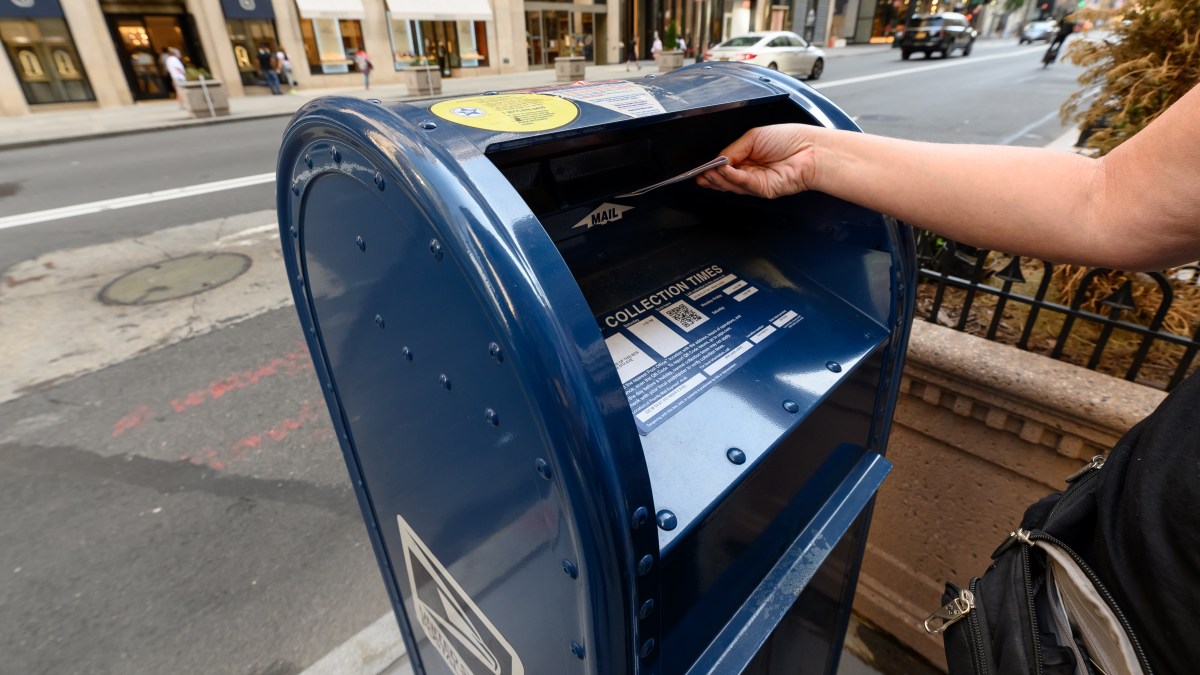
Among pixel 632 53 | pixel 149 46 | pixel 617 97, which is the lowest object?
pixel 632 53

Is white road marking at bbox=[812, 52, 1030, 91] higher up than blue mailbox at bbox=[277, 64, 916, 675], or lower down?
lower down

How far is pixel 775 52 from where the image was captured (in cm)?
1616

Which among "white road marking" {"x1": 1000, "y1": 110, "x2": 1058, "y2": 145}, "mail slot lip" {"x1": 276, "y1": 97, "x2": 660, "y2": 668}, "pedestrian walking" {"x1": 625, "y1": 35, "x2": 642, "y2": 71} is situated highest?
"mail slot lip" {"x1": 276, "y1": 97, "x2": 660, "y2": 668}

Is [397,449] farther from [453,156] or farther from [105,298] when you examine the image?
[105,298]

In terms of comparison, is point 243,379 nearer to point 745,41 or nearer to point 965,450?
point 965,450

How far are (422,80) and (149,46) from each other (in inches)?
271

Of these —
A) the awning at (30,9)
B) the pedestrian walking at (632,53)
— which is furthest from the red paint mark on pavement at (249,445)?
the pedestrian walking at (632,53)

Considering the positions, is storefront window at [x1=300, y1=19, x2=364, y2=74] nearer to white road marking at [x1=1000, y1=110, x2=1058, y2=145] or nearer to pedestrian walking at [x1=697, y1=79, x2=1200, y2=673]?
white road marking at [x1=1000, y1=110, x2=1058, y2=145]

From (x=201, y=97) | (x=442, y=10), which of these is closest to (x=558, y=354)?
(x=201, y=97)

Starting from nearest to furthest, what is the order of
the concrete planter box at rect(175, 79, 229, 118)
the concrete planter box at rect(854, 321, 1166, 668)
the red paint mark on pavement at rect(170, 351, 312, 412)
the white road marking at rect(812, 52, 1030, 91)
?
the concrete planter box at rect(854, 321, 1166, 668) → the red paint mark on pavement at rect(170, 351, 312, 412) → the concrete planter box at rect(175, 79, 229, 118) → the white road marking at rect(812, 52, 1030, 91)

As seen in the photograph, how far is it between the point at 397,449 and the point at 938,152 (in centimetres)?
109

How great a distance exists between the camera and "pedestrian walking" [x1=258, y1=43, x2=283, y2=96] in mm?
16000

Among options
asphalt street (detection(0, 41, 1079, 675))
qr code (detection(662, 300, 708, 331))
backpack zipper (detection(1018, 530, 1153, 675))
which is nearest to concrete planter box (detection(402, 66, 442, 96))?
asphalt street (detection(0, 41, 1079, 675))

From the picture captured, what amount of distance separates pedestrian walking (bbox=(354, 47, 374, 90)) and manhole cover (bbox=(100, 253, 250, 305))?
1335cm
